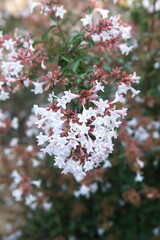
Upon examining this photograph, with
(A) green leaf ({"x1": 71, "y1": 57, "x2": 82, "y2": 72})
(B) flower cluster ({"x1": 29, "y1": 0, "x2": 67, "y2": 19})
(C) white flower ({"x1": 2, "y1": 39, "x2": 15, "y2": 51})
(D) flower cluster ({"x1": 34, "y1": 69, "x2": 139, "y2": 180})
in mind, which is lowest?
(D) flower cluster ({"x1": 34, "y1": 69, "x2": 139, "y2": 180})

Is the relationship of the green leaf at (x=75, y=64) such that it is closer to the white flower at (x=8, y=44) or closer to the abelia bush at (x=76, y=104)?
the abelia bush at (x=76, y=104)

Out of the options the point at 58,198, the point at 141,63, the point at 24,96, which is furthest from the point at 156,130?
the point at 24,96

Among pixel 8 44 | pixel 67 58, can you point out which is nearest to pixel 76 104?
pixel 67 58

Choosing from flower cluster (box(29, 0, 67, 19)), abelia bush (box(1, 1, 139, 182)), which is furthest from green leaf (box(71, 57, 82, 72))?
flower cluster (box(29, 0, 67, 19))

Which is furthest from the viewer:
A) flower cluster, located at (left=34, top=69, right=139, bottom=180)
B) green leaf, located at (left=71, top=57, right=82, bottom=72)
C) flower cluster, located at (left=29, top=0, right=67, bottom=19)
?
flower cluster, located at (left=29, top=0, right=67, bottom=19)

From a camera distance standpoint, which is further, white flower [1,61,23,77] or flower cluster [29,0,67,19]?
flower cluster [29,0,67,19]

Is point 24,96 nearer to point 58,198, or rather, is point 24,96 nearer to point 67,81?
point 58,198

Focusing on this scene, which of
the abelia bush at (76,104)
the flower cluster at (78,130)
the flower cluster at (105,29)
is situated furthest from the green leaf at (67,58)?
the flower cluster at (78,130)

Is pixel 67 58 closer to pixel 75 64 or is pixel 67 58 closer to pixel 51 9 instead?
pixel 75 64

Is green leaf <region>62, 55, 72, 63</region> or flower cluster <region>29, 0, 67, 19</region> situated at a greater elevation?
flower cluster <region>29, 0, 67, 19</region>

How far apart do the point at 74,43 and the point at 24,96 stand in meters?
2.83

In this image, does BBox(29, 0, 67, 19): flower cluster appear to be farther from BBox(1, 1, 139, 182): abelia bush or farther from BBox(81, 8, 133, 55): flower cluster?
A: BBox(81, 8, 133, 55): flower cluster

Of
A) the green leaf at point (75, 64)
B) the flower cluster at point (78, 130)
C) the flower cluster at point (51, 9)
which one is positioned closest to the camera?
the flower cluster at point (78, 130)

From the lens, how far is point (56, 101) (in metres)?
1.57
